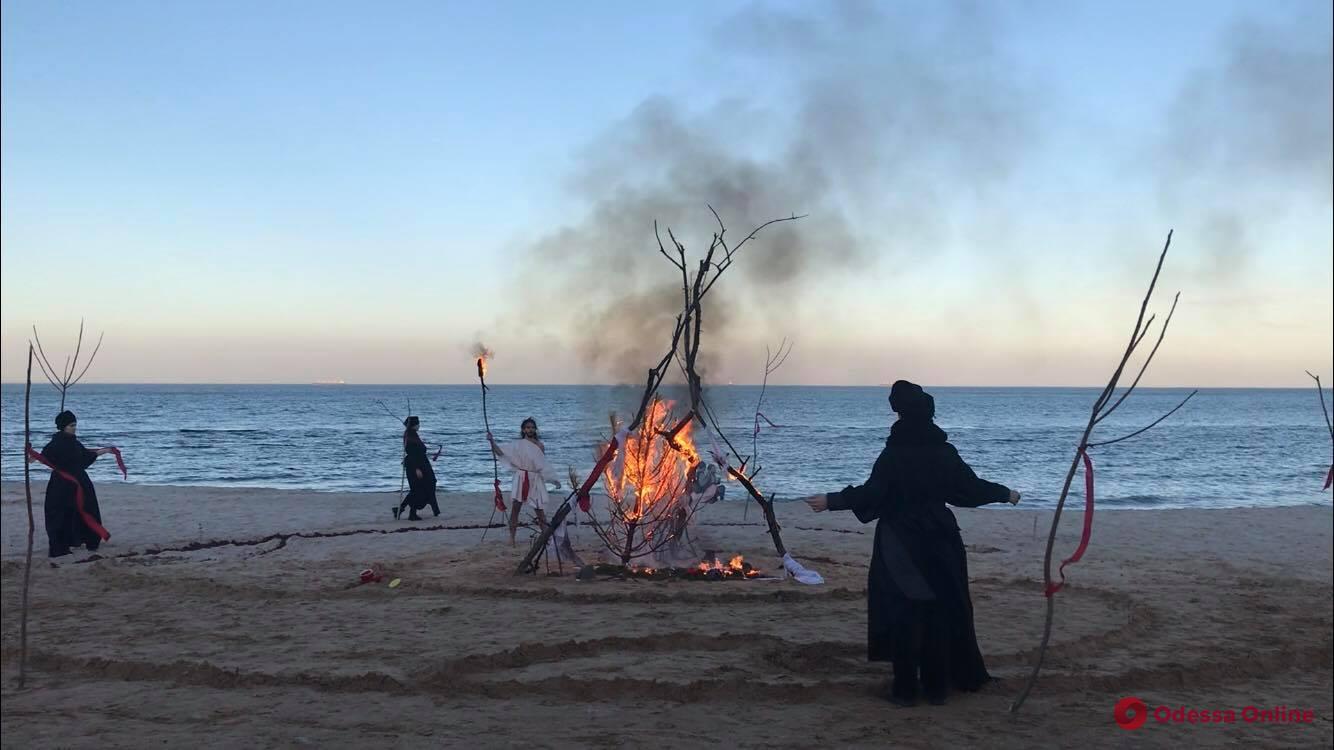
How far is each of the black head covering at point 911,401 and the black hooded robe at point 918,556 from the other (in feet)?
0.16

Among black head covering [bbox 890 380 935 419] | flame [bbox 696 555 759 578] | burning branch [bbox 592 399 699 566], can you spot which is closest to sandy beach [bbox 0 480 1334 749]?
flame [bbox 696 555 759 578]

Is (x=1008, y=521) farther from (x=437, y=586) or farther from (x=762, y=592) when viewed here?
(x=437, y=586)

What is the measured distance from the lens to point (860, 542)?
13.2 m

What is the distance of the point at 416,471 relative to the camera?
1524 cm

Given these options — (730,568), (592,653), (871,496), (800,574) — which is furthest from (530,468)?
(871,496)

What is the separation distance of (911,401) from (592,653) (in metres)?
2.85

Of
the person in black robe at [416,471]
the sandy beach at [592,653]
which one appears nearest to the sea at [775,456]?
the person in black robe at [416,471]

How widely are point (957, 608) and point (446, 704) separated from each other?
302 centimetres

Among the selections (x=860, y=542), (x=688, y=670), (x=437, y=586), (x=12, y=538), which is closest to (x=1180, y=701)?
(x=688, y=670)

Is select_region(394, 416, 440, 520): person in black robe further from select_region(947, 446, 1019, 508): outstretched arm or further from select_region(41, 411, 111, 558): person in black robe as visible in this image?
select_region(947, 446, 1019, 508): outstretched arm

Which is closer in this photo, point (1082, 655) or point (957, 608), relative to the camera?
point (957, 608)

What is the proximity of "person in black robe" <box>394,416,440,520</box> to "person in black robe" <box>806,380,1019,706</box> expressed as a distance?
10.5 m

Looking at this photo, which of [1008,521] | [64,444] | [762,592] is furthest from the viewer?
[1008,521]

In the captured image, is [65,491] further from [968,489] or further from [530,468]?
[968,489]
